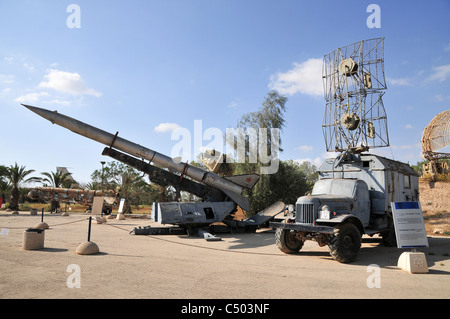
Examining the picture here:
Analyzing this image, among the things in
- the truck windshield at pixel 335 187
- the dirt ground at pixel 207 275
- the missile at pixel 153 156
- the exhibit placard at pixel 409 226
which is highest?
the missile at pixel 153 156

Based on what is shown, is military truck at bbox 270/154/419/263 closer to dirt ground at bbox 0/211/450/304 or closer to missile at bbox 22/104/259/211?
dirt ground at bbox 0/211/450/304

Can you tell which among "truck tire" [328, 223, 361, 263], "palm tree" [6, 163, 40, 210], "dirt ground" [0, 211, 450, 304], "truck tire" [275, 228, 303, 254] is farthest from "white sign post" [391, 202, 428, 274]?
"palm tree" [6, 163, 40, 210]

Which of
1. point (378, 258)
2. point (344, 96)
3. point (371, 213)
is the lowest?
point (378, 258)

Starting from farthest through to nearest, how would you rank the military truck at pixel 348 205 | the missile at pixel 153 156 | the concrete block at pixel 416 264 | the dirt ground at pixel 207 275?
the missile at pixel 153 156
the military truck at pixel 348 205
the concrete block at pixel 416 264
the dirt ground at pixel 207 275

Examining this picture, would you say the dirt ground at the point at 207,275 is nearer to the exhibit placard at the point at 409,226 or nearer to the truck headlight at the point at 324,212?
the exhibit placard at the point at 409,226

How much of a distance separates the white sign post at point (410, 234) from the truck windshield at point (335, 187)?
1.76 metres

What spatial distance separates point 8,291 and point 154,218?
916cm

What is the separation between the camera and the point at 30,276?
575 centimetres

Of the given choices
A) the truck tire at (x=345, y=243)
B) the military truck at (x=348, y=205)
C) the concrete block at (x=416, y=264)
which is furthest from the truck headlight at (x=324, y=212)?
the concrete block at (x=416, y=264)

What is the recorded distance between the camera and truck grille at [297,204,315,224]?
8055mm

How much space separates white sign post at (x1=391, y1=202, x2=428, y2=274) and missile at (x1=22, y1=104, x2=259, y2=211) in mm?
9357

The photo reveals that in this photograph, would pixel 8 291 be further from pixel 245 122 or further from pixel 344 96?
pixel 245 122

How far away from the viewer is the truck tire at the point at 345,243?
752 cm
